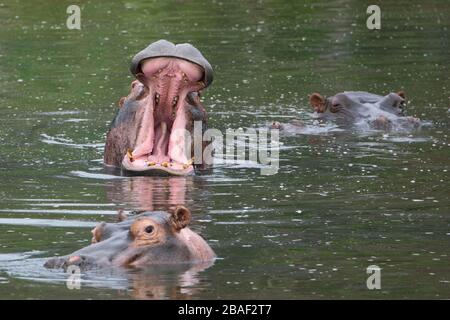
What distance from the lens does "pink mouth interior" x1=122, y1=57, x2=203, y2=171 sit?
11602 mm

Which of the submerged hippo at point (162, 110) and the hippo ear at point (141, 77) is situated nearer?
the submerged hippo at point (162, 110)

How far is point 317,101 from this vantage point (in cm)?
1581

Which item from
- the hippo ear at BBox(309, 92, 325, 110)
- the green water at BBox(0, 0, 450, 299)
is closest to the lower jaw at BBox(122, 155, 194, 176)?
the green water at BBox(0, 0, 450, 299)

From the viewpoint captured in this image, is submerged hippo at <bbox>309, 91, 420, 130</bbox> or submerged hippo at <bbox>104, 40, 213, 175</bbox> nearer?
submerged hippo at <bbox>104, 40, 213, 175</bbox>

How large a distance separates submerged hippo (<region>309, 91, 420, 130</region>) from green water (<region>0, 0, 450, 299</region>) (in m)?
0.26

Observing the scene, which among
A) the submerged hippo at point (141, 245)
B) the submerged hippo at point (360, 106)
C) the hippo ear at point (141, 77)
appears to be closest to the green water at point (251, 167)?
the submerged hippo at point (141, 245)

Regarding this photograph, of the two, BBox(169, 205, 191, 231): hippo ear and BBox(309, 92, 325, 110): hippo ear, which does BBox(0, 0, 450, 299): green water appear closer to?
BBox(309, 92, 325, 110): hippo ear

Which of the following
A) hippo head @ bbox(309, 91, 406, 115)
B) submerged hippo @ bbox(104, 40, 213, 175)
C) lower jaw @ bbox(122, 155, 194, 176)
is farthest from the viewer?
hippo head @ bbox(309, 91, 406, 115)

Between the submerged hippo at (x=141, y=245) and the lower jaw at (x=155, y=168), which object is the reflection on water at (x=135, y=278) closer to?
the submerged hippo at (x=141, y=245)

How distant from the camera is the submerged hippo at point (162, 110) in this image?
11516 mm

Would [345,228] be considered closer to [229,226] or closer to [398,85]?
[229,226]

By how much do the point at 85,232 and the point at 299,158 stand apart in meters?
3.89

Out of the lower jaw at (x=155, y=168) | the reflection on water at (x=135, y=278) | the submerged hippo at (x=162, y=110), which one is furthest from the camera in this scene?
the lower jaw at (x=155, y=168)

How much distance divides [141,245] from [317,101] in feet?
24.8
